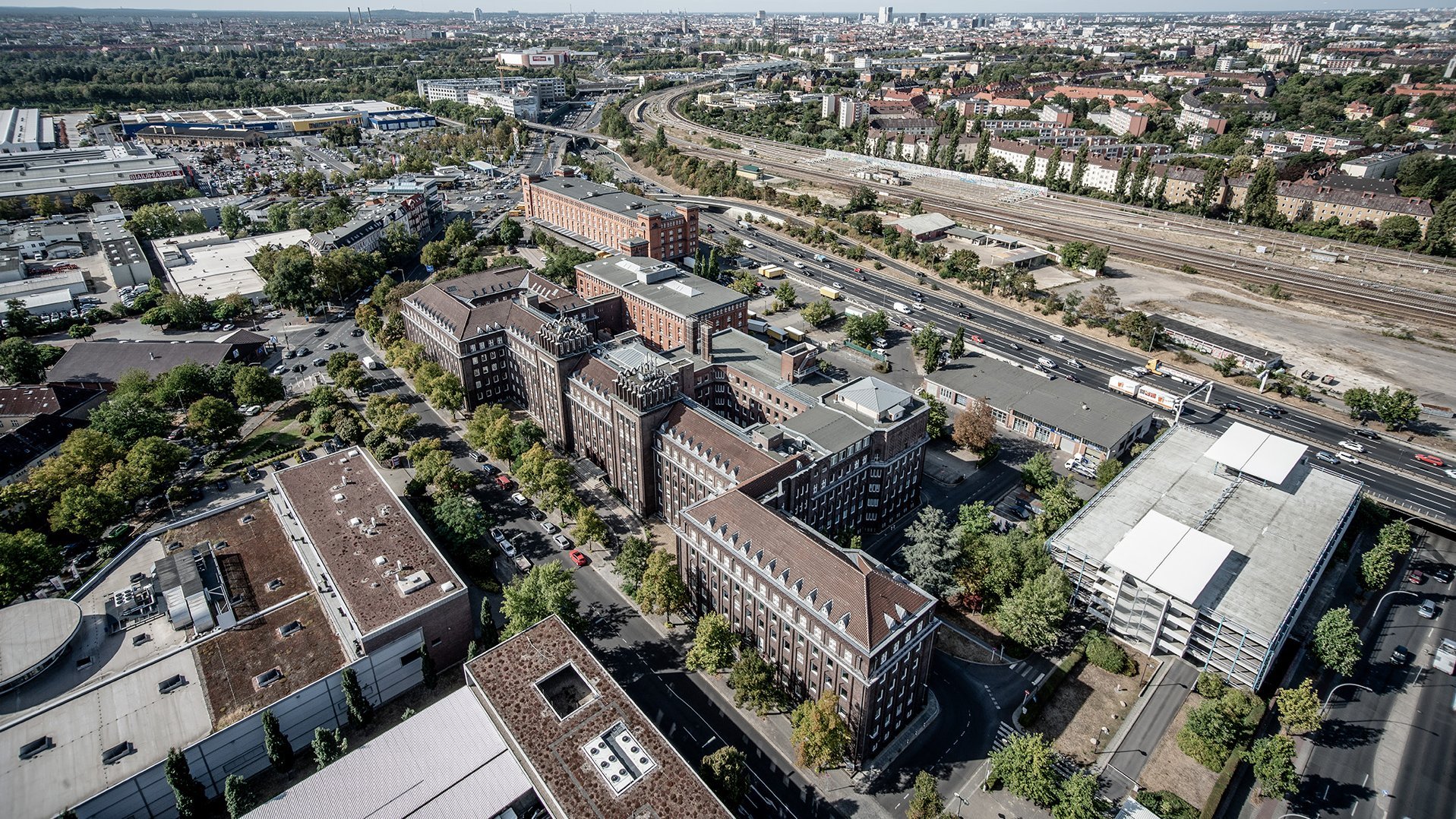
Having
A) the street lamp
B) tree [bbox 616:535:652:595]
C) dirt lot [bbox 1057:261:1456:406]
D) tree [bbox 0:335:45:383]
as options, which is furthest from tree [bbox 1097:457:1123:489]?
tree [bbox 0:335:45:383]

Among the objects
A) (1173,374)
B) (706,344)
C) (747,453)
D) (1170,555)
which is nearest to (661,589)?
(747,453)

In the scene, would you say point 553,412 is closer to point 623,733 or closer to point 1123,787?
point 623,733

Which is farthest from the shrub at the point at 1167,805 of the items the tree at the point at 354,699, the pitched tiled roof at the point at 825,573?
the tree at the point at 354,699

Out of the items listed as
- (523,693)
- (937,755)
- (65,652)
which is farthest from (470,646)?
(937,755)

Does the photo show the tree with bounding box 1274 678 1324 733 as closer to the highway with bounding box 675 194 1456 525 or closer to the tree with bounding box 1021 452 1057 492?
the tree with bounding box 1021 452 1057 492

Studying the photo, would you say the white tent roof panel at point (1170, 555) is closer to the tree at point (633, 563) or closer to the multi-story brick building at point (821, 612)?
the multi-story brick building at point (821, 612)

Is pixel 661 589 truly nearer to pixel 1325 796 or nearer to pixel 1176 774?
pixel 1176 774
